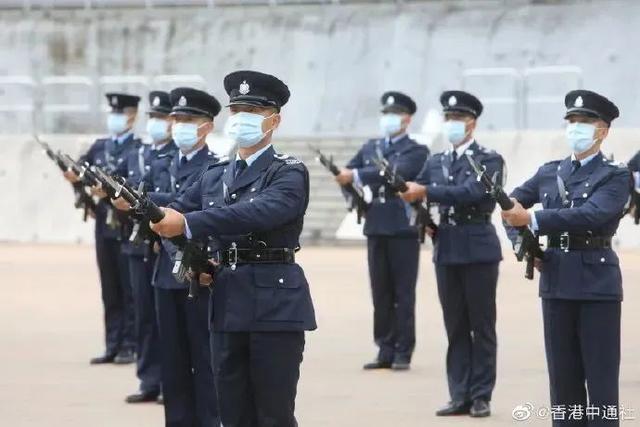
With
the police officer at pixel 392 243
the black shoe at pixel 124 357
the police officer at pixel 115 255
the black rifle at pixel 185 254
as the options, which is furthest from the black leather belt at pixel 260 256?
the black shoe at pixel 124 357

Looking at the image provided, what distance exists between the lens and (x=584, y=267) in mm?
9016

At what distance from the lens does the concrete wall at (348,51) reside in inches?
1123

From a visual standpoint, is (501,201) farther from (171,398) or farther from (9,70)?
(9,70)

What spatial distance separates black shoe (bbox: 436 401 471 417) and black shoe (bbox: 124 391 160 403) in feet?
6.42

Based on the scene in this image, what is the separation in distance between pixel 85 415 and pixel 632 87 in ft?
61.7

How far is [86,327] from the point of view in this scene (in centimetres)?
1631

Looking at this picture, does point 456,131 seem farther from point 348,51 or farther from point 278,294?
point 348,51

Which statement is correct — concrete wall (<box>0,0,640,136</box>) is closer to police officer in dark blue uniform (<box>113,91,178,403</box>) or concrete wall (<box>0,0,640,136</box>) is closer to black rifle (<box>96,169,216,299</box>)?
police officer in dark blue uniform (<box>113,91,178,403</box>)

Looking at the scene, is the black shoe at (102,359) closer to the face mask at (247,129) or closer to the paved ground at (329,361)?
the paved ground at (329,361)

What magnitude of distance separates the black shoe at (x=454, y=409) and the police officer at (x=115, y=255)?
3.47 meters

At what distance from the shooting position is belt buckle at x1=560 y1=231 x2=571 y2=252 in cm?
912

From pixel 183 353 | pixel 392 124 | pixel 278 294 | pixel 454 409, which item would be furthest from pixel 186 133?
pixel 392 124

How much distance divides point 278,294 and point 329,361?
234 inches

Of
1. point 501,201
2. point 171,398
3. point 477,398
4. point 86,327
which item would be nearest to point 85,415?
point 171,398
